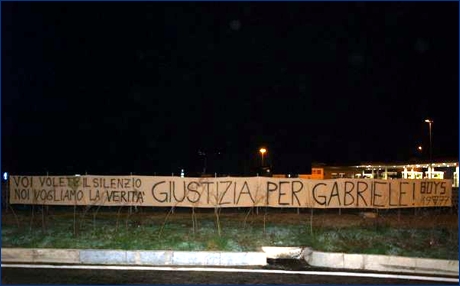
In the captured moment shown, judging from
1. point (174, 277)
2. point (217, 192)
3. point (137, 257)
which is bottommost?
point (174, 277)

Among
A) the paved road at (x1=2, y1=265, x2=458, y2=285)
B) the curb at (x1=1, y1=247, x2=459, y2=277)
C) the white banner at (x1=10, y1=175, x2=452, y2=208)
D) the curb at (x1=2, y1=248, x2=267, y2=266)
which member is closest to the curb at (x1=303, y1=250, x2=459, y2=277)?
the curb at (x1=1, y1=247, x2=459, y2=277)

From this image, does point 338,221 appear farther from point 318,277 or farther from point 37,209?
point 37,209

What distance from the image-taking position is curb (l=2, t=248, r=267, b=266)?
10.9 m

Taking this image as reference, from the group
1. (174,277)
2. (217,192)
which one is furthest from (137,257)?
(217,192)

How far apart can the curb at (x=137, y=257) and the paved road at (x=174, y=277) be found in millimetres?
736

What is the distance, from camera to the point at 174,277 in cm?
946

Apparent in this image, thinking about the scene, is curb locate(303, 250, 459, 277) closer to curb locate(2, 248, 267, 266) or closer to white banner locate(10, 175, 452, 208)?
curb locate(2, 248, 267, 266)

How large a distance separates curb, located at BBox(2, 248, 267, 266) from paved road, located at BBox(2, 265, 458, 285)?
736mm

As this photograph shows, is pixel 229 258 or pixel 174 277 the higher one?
pixel 229 258

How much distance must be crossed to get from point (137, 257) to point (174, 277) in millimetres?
1820

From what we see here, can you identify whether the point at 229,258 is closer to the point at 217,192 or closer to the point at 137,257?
the point at 137,257

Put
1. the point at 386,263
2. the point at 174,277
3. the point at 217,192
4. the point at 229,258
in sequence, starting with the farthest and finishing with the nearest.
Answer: the point at 217,192 < the point at 229,258 < the point at 386,263 < the point at 174,277

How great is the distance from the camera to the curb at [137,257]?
10.9 metres

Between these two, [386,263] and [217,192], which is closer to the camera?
[386,263]
